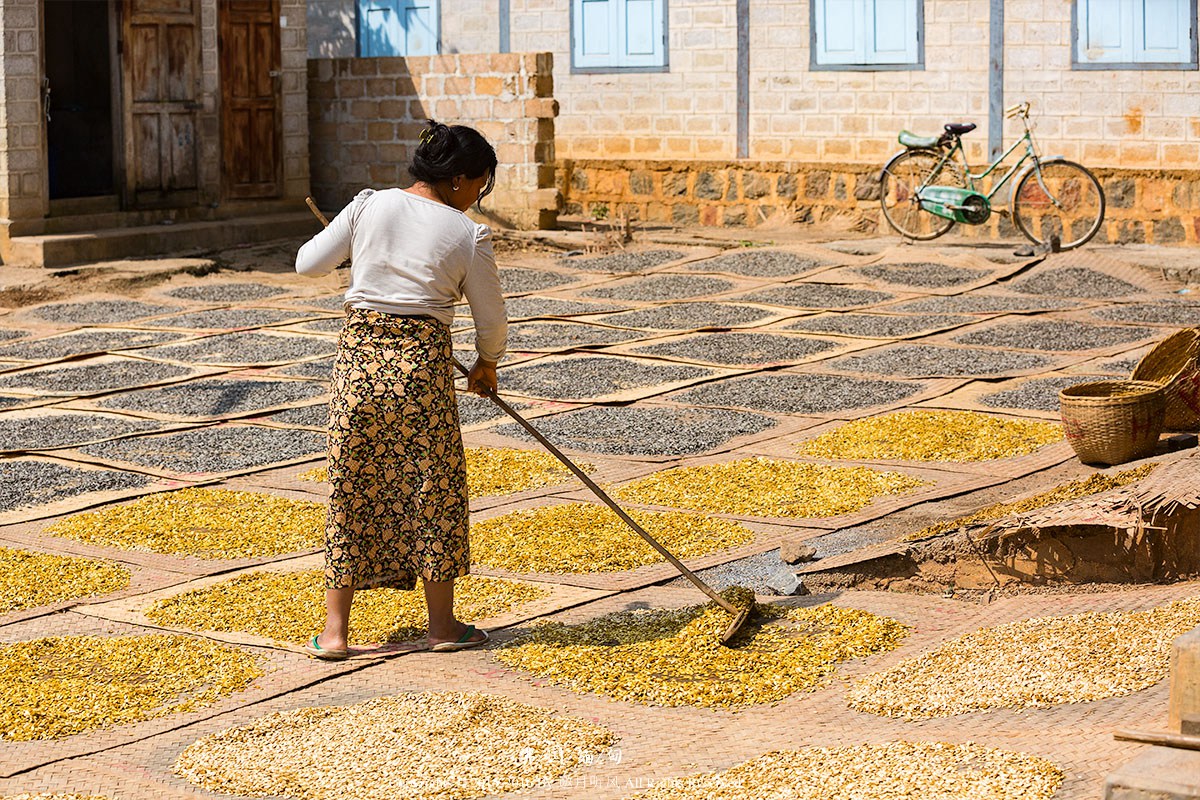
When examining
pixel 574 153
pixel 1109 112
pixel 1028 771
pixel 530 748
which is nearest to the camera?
pixel 1028 771

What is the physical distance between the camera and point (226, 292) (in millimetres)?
14852

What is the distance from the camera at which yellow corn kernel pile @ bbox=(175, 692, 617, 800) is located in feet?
14.4

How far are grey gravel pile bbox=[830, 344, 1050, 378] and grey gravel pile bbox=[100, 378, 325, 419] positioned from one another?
339 cm

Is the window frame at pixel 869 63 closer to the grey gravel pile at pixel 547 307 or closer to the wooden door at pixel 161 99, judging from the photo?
the grey gravel pile at pixel 547 307

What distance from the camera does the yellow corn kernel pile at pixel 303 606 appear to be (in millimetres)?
5777

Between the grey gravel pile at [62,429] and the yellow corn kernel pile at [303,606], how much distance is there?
291cm

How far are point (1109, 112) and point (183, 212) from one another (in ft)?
A: 30.2

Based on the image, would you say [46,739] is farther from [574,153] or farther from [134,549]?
[574,153]

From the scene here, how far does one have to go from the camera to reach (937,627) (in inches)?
220

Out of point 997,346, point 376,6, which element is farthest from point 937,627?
point 376,6

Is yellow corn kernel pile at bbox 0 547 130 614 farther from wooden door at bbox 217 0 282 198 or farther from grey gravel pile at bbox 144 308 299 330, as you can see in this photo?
wooden door at bbox 217 0 282 198

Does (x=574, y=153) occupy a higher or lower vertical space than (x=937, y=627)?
higher

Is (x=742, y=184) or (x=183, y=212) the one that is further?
(x=742, y=184)

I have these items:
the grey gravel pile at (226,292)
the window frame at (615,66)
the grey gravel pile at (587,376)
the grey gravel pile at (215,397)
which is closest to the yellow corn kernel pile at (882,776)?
the grey gravel pile at (587,376)
